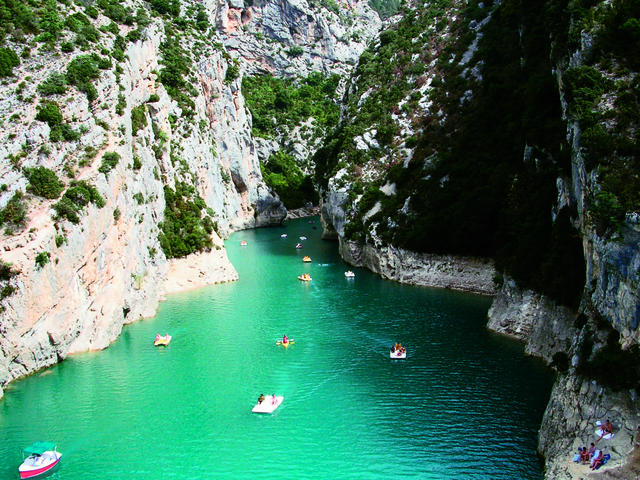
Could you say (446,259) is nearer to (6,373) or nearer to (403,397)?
(403,397)

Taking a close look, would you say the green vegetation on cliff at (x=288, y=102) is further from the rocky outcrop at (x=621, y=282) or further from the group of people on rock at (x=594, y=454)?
the group of people on rock at (x=594, y=454)

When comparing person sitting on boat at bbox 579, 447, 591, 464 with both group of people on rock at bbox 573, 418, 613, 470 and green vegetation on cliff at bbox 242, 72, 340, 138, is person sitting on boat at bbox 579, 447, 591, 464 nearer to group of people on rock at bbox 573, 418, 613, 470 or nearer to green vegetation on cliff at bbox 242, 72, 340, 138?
group of people on rock at bbox 573, 418, 613, 470

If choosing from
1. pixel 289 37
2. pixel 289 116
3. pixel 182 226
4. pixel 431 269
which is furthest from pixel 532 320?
pixel 289 37

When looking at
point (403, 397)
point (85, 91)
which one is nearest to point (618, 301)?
point (403, 397)

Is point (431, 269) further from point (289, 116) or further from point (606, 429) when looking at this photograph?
point (289, 116)

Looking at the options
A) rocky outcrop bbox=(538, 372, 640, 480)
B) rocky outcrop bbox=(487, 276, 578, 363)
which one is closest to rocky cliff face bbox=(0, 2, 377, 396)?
rocky outcrop bbox=(538, 372, 640, 480)

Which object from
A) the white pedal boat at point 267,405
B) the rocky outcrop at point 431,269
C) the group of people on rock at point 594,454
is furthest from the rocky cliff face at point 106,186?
the group of people on rock at point 594,454
